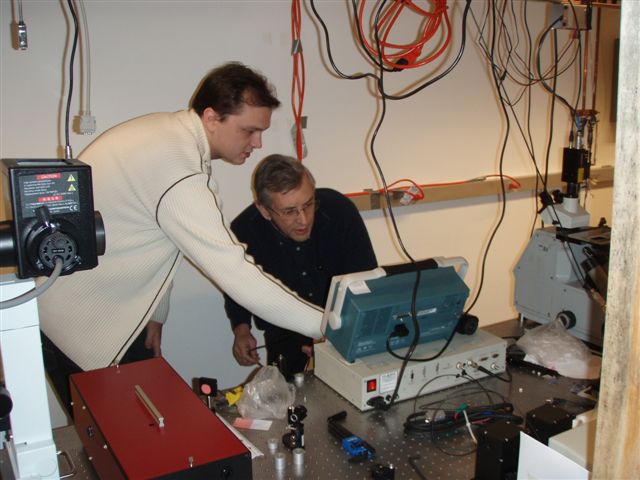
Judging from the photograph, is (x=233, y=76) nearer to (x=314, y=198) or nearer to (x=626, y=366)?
(x=314, y=198)

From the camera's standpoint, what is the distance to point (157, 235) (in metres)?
1.71

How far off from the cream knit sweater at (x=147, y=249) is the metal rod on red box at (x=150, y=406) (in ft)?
1.50

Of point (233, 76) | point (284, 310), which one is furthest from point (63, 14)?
point (284, 310)

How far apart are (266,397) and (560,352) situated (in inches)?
33.1

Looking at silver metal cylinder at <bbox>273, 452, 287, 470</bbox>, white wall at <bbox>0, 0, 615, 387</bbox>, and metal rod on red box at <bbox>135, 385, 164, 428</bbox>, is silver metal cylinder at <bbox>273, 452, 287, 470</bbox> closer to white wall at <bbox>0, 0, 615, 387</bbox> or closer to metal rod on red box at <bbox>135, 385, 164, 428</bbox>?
metal rod on red box at <bbox>135, 385, 164, 428</bbox>

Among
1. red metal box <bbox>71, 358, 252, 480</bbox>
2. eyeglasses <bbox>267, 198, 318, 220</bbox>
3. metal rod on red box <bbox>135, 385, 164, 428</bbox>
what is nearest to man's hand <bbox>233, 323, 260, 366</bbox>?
eyeglasses <bbox>267, 198, 318, 220</bbox>

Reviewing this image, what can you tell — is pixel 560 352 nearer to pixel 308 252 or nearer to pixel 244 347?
pixel 308 252

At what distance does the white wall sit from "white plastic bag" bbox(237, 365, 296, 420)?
1.33 meters

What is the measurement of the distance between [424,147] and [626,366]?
2.61 meters

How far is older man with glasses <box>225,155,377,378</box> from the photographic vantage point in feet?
7.38

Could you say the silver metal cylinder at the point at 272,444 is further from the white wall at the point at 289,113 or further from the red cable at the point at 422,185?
the red cable at the point at 422,185

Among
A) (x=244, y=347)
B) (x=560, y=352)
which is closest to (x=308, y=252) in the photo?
(x=244, y=347)

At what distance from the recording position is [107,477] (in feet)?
3.57

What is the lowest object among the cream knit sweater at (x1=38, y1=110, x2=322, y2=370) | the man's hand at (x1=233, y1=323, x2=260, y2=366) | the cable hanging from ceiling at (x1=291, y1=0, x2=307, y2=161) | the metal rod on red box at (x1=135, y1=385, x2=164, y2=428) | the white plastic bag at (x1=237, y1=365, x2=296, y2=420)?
the man's hand at (x1=233, y1=323, x2=260, y2=366)
